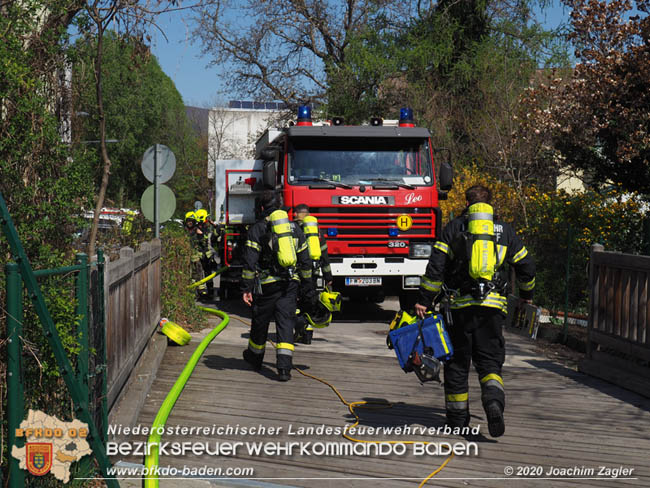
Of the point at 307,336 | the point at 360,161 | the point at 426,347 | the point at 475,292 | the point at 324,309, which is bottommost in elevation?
the point at 307,336

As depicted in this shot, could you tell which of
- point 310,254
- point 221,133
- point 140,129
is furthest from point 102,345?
point 221,133

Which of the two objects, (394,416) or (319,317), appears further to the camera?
(319,317)

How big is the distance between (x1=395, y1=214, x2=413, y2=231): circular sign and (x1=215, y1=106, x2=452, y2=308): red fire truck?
0.02 meters

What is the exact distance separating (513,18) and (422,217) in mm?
17719

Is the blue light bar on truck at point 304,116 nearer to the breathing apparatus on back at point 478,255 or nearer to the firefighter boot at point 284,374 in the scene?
the firefighter boot at point 284,374

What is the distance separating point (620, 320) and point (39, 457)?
251 inches

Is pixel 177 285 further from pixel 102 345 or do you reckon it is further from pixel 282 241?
pixel 102 345

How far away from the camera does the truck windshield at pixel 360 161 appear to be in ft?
40.8

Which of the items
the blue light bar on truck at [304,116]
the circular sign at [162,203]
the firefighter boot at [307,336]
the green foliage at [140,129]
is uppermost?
the green foliage at [140,129]

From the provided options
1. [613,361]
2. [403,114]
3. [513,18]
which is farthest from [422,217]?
[513,18]

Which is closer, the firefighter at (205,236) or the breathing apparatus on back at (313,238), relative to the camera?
the breathing apparatus on back at (313,238)

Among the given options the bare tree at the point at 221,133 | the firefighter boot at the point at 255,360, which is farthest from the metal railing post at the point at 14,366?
the bare tree at the point at 221,133

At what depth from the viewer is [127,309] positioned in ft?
22.5

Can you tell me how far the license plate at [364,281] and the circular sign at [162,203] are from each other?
3.04m
